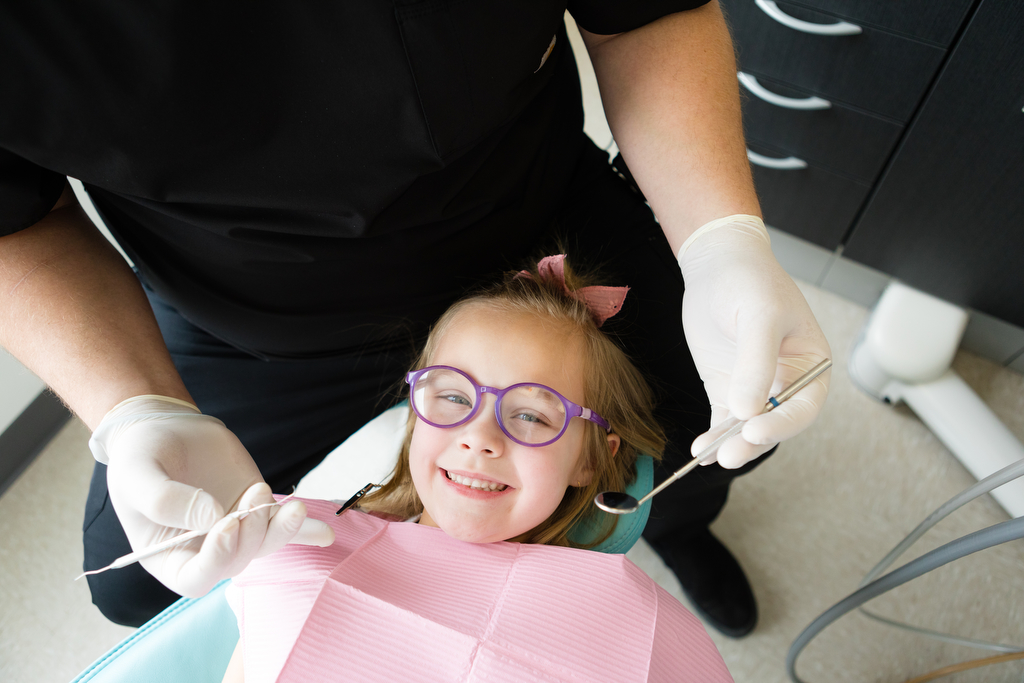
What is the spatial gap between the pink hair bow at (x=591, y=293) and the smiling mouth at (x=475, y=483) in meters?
0.31

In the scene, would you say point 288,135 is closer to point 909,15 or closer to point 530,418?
point 530,418

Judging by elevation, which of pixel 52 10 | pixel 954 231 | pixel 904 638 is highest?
pixel 52 10

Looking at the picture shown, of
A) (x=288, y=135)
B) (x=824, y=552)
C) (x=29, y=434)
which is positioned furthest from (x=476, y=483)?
(x=29, y=434)

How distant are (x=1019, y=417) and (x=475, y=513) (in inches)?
61.3

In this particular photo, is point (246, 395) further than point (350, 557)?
Yes

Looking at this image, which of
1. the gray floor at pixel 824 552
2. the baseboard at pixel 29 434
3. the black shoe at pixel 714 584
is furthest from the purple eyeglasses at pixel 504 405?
the baseboard at pixel 29 434

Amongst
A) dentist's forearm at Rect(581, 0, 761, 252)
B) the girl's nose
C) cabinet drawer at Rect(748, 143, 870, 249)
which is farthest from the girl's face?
cabinet drawer at Rect(748, 143, 870, 249)

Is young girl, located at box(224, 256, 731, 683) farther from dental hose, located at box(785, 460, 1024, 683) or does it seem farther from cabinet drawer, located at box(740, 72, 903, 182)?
cabinet drawer, located at box(740, 72, 903, 182)

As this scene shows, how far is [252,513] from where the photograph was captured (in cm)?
65

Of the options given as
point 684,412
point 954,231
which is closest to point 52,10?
point 684,412

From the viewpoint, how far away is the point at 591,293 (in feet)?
3.13

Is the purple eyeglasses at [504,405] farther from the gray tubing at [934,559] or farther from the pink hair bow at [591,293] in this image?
the gray tubing at [934,559]

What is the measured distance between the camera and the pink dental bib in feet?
2.43

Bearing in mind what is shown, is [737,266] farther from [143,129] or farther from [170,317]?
[170,317]
